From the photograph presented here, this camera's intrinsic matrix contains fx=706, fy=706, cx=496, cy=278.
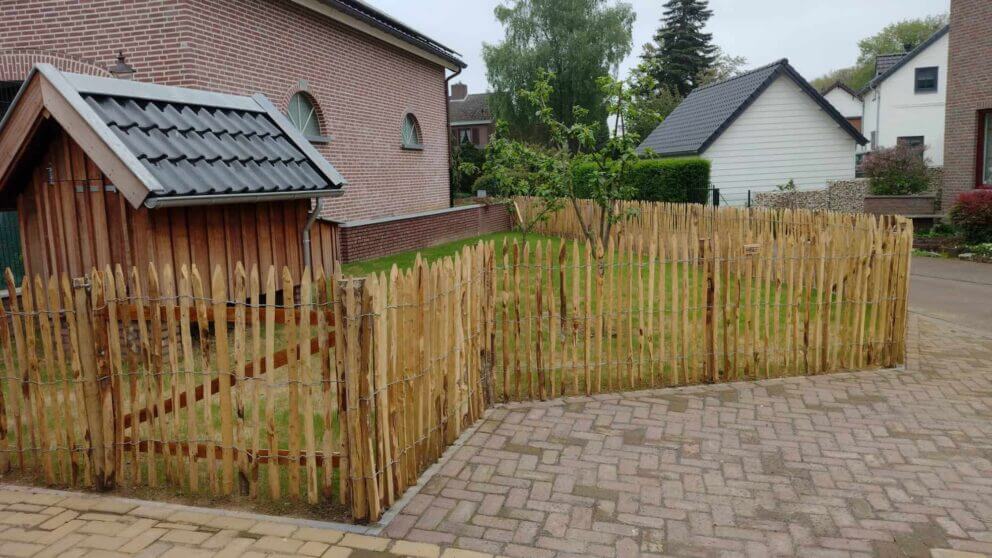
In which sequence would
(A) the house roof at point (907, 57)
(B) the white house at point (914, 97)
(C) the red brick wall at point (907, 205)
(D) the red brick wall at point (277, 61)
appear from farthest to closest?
(B) the white house at point (914, 97)
(A) the house roof at point (907, 57)
(C) the red brick wall at point (907, 205)
(D) the red brick wall at point (277, 61)

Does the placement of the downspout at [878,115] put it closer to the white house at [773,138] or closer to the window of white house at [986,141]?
the white house at [773,138]

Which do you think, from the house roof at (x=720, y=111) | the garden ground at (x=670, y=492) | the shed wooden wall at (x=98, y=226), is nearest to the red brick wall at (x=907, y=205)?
the house roof at (x=720, y=111)

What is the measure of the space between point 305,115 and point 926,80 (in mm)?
34186

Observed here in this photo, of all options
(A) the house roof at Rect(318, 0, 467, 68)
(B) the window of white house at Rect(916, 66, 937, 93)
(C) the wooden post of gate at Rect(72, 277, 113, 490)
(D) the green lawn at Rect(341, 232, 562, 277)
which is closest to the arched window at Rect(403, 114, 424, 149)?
(A) the house roof at Rect(318, 0, 467, 68)

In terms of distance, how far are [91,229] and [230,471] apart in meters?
4.17

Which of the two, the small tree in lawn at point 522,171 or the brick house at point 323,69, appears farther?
the brick house at point 323,69

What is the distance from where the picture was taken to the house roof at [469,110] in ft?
186

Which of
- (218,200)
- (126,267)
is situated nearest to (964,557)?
(218,200)

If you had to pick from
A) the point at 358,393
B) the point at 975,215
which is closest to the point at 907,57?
the point at 975,215

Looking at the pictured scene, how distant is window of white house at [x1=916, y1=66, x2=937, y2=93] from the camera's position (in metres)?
35.5

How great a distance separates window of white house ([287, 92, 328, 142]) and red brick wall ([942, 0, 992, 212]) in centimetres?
1536

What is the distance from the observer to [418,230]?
664 inches

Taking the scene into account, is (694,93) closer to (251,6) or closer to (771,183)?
(771,183)

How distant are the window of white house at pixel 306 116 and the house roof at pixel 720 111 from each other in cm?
1079
